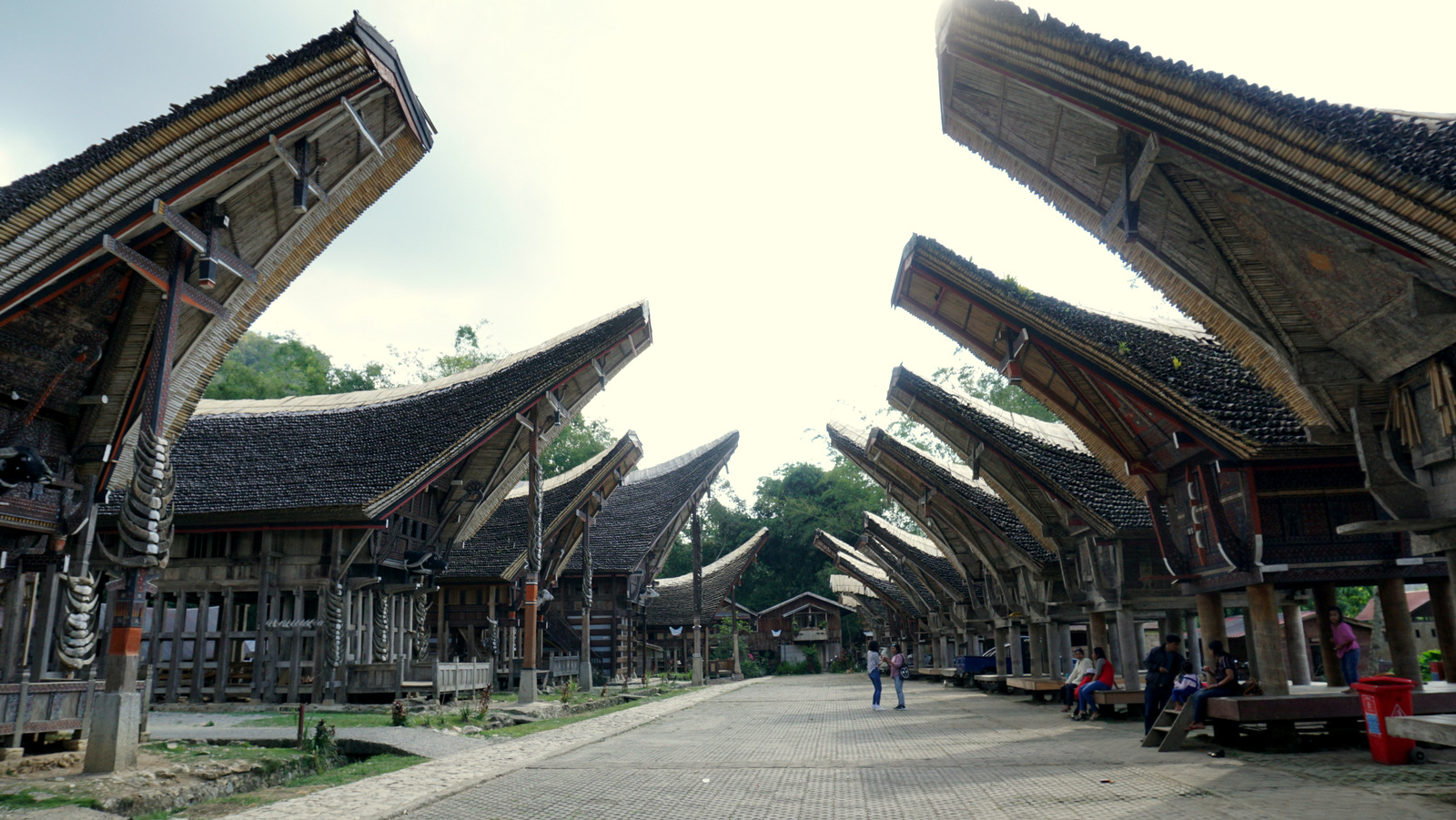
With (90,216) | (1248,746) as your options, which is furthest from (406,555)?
(1248,746)

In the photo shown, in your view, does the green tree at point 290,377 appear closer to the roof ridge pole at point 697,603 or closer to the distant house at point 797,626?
the roof ridge pole at point 697,603

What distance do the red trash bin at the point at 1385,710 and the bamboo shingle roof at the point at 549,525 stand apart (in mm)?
18955

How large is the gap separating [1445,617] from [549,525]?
760 inches

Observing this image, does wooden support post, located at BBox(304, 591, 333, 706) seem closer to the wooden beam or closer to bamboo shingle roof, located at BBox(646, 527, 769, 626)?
the wooden beam

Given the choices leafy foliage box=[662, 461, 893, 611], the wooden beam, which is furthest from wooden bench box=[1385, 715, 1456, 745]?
leafy foliage box=[662, 461, 893, 611]

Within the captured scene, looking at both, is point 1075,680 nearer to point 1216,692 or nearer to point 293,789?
point 1216,692

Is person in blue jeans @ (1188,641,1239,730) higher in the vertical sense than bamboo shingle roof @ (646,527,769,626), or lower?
lower

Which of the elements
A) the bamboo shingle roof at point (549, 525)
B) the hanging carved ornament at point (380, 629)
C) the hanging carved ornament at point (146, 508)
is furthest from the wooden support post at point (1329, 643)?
the bamboo shingle roof at point (549, 525)

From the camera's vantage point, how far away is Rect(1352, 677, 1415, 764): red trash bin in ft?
23.5

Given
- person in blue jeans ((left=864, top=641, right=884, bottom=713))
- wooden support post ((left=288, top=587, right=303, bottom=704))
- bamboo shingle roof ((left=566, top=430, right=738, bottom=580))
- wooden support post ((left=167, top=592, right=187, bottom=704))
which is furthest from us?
bamboo shingle roof ((left=566, top=430, right=738, bottom=580))

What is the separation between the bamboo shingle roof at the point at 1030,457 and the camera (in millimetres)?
13789

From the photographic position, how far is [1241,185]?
23.9ft

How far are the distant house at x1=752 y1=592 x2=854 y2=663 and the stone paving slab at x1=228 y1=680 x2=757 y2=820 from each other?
116 feet

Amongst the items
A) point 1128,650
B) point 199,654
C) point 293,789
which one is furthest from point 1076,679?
point 199,654
